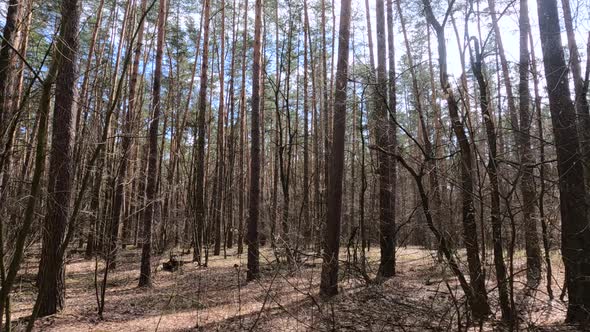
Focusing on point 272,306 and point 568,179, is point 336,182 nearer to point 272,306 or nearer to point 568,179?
point 272,306

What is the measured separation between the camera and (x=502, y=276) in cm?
473

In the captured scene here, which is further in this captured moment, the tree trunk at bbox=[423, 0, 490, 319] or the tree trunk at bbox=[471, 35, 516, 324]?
the tree trunk at bbox=[423, 0, 490, 319]

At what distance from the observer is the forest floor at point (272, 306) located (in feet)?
18.1

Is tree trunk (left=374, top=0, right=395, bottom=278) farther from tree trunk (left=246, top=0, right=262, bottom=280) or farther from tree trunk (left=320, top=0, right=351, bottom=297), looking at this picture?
tree trunk (left=246, top=0, right=262, bottom=280)

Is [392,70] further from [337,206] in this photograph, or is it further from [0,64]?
[0,64]

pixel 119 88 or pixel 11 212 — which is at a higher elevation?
pixel 119 88

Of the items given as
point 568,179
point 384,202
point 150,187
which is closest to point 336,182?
point 384,202

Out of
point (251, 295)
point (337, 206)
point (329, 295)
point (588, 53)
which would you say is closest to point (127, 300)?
point (251, 295)

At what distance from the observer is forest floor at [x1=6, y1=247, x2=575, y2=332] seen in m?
5.51

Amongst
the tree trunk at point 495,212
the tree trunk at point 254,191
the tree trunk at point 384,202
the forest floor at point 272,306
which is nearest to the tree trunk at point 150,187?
the forest floor at point 272,306

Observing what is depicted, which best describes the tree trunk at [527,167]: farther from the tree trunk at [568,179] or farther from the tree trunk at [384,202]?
the tree trunk at [384,202]

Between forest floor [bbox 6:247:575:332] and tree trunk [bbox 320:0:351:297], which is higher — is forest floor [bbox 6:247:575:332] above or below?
below

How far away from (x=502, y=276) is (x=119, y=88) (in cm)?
475

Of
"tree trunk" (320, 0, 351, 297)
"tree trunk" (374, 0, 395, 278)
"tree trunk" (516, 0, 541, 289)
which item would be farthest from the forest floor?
"tree trunk" (516, 0, 541, 289)
